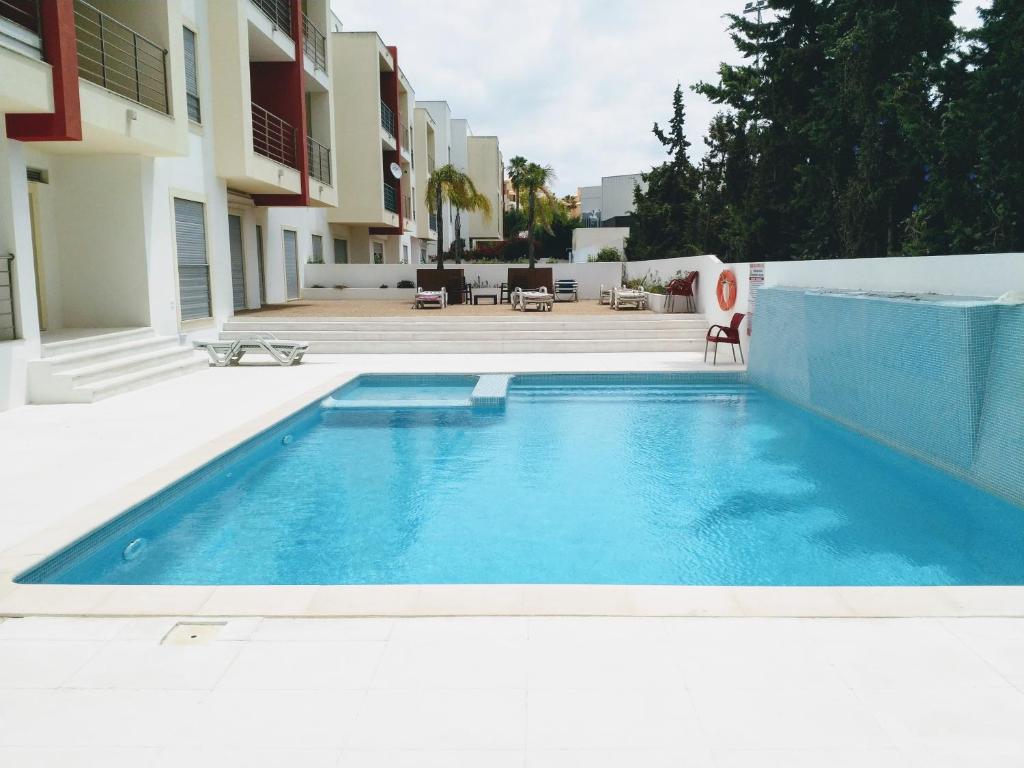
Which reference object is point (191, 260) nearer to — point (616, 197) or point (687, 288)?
point (687, 288)

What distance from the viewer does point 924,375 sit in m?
7.46

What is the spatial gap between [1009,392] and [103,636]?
21.1 ft

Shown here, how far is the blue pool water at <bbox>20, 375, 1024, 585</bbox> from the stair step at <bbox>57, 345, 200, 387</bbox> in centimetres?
296

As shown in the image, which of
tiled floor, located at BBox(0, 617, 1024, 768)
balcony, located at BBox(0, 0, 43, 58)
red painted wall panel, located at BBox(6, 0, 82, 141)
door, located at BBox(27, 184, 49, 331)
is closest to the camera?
tiled floor, located at BBox(0, 617, 1024, 768)

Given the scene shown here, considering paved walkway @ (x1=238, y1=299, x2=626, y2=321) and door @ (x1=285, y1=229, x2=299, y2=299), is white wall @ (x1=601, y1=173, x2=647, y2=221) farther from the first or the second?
door @ (x1=285, y1=229, x2=299, y2=299)

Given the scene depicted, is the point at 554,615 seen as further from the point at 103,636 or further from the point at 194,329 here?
the point at 194,329

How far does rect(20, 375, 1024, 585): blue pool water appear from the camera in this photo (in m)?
5.14

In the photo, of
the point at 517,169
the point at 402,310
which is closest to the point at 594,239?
the point at 517,169

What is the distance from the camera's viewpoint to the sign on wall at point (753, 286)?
13.0 meters

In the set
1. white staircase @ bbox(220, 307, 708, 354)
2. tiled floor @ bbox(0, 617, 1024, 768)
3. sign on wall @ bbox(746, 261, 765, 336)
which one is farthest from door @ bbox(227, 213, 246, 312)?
tiled floor @ bbox(0, 617, 1024, 768)

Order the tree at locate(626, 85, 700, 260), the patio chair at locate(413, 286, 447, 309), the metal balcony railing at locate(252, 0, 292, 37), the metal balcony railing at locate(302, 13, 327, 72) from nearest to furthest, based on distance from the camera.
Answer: the metal balcony railing at locate(252, 0, 292, 37), the metal balcony railing at locate(302, 13, 327, 72), the patio chair at locate(413, 286, 447, 309), the tree at locate(626, 85, 700, 260)

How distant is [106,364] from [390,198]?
20591mm

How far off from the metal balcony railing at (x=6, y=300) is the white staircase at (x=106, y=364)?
436 mm

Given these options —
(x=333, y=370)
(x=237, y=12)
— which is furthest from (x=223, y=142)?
(x=333, y=370)
